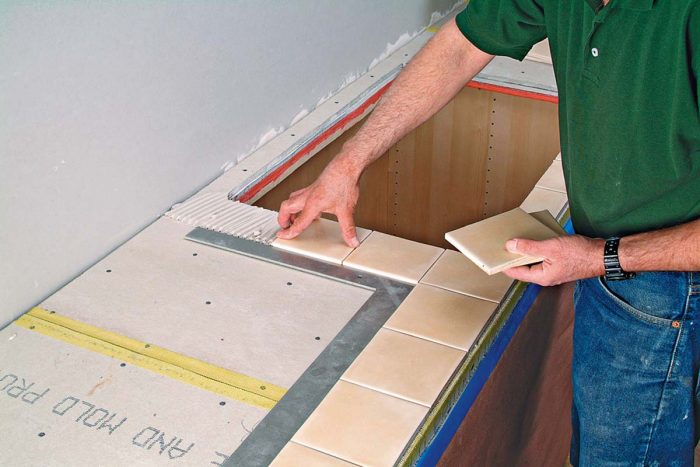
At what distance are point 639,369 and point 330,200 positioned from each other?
745 mm

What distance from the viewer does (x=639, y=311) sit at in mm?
1664

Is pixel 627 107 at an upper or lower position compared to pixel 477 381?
upper

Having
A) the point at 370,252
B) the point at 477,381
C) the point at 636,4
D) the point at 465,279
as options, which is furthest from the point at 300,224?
the point at 636,4

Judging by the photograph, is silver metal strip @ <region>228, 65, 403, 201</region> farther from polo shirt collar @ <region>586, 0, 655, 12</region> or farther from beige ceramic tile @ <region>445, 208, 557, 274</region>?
polo shirt collar @ <region>586, 0, 655, 12</region>

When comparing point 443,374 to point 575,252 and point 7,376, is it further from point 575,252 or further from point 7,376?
point 7,376

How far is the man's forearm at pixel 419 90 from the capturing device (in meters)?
1.94

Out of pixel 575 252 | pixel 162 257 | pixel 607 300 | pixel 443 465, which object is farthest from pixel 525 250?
pixel 162 257

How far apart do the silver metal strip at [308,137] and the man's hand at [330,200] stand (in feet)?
1.05

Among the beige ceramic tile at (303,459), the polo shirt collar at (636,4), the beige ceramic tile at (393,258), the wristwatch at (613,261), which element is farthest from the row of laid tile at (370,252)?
the polo shirt collar at (636,4)

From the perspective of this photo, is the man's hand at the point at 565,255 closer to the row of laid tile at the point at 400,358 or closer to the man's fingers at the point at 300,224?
the row of laid tile at the point at 400,358

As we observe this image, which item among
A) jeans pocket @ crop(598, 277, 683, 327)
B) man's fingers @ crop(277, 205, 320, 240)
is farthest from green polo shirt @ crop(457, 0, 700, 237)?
man's fingers @ crop(277, 205, 320, 240)

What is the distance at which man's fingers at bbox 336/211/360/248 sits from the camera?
1.94 meters

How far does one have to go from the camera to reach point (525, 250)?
5.34 ft

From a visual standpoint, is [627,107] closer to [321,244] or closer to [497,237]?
[497,237]
